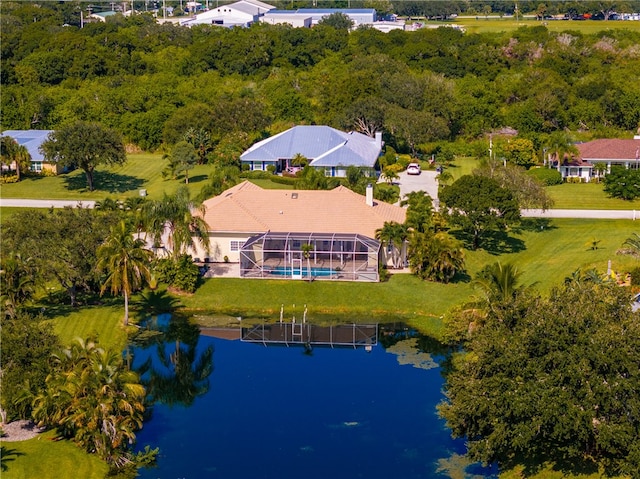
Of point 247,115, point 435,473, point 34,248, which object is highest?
point 247,115

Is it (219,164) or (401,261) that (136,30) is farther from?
(401,261)

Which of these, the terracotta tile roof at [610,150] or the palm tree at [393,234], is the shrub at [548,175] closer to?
the terracotta tile roof at [610,150]

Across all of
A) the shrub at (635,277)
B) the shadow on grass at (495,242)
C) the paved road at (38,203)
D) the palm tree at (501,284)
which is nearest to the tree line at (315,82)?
the paved road at (38,203)

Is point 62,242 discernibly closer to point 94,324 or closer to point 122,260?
point 122,260

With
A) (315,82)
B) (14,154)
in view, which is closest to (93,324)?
(14,154)

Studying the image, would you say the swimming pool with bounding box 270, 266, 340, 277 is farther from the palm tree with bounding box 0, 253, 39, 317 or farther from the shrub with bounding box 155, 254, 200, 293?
the palm tree with bounding box 0, 253, 39, 317

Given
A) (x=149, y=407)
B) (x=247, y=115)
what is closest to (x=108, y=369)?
(x=149, y=407)
